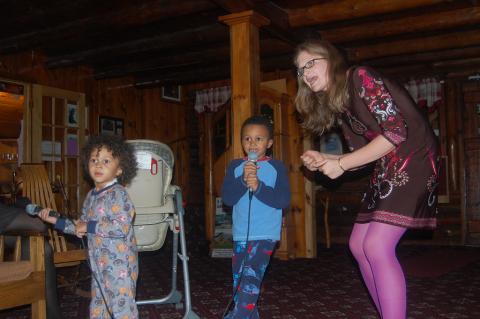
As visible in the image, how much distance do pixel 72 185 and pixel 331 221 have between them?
12.9ft

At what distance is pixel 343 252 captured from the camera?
6.23 metres

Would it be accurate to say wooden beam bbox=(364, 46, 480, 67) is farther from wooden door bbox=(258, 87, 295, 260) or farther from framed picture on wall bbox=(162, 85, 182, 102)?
framed picture on wall bbox=(162, 85, 182, 102)

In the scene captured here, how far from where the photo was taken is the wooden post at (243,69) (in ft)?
12.2

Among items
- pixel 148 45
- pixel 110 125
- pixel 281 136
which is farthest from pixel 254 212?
pixel 110 125

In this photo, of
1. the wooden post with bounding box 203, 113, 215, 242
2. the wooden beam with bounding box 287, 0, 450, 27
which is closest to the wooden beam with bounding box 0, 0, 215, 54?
the wooden beam with bounding box 287, 0, 450, 27

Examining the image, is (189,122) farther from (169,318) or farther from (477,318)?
(477,318)

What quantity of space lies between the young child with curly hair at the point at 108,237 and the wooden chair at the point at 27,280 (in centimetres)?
24

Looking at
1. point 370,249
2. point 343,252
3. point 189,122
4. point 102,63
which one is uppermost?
point 102,63

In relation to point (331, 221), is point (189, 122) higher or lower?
higher

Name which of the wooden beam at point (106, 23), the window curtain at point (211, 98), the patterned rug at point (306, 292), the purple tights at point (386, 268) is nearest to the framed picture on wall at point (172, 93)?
the window curtain at point (211, 98)

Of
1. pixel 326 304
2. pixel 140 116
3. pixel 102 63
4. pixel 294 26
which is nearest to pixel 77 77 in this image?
pixel 102 63

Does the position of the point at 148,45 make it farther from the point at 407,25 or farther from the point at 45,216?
the point at 45,216

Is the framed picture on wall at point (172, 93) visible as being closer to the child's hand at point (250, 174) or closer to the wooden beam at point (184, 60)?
the wooden beam at point (184, 60)

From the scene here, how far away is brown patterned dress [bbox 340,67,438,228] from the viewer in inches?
67.6
